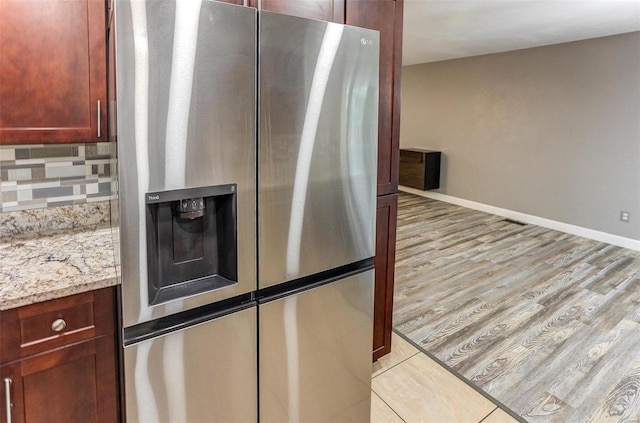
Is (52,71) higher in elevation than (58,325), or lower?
higher

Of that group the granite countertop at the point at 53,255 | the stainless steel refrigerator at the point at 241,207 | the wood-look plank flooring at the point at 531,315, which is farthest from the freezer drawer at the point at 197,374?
the wood-look plank flooring at the point at 531,315

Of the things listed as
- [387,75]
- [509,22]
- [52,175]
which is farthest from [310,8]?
[509,22]

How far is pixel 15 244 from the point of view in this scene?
158cm

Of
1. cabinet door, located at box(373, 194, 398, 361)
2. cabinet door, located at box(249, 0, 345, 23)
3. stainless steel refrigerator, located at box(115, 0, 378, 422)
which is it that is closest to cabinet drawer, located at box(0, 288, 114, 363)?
stainless steel refrigerator, located at box(115, 0, 378, 422)

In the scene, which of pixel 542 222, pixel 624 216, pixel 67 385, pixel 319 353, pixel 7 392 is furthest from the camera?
pixel 542 222

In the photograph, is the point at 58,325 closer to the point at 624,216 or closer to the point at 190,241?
the point at 190,241

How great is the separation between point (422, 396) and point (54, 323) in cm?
178

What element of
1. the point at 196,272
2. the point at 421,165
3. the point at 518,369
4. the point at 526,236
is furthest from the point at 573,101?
the point at 196,272

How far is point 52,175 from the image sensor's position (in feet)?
5.71

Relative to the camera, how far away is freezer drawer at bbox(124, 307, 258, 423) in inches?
50.2

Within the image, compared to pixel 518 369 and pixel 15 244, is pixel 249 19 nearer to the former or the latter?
pixel 15 244

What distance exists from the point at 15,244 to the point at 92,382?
648mm

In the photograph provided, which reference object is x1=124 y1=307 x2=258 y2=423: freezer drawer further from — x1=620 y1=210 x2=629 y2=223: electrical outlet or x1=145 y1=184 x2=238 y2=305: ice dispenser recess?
x1=620 y1=210 x2=629 y2=223: electrical outlet

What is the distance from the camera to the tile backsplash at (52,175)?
166cm
